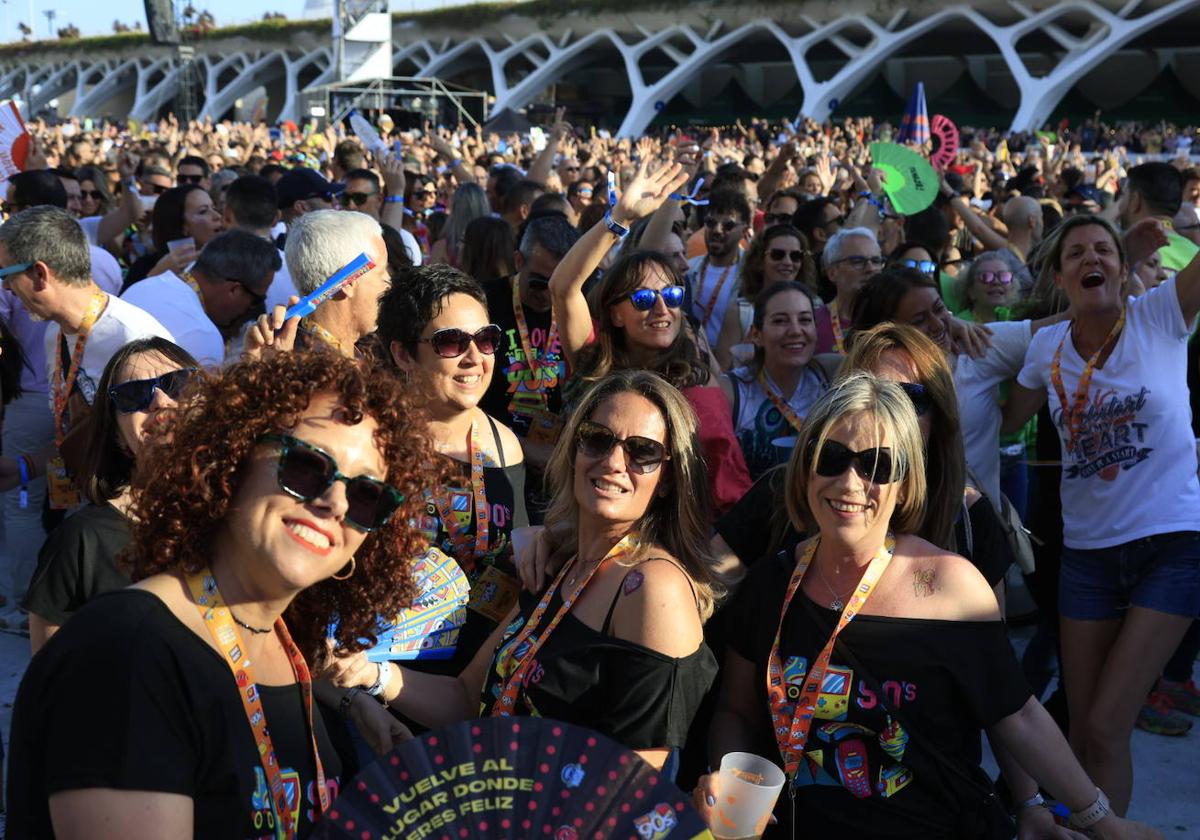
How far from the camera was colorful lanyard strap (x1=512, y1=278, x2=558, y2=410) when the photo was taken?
459cm

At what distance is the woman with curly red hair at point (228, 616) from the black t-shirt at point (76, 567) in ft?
2.41

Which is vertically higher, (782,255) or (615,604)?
(782,255)

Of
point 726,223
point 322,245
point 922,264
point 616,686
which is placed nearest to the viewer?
point 616,686

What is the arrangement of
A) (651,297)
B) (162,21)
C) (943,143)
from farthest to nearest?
(162,21) → (943,143) → (651,297)

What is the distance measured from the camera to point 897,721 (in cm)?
240

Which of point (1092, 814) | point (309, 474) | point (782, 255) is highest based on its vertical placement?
point (309, 474)

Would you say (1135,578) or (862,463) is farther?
(1135,578)

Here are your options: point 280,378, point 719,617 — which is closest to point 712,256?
point 719,617

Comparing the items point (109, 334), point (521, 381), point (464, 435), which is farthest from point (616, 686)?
point (109, 334)

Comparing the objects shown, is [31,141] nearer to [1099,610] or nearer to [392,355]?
[392,355]

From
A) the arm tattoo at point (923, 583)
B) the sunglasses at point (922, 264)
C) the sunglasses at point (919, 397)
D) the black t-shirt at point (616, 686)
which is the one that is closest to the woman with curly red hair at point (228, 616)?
the black t-shirt at point (616, 686)

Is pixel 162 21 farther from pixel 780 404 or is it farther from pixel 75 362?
pixel 780 404

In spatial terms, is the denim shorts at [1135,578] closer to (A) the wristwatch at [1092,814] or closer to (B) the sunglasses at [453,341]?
(A) the wristwatch at [1092,814]

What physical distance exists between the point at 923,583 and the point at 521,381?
237 cm
